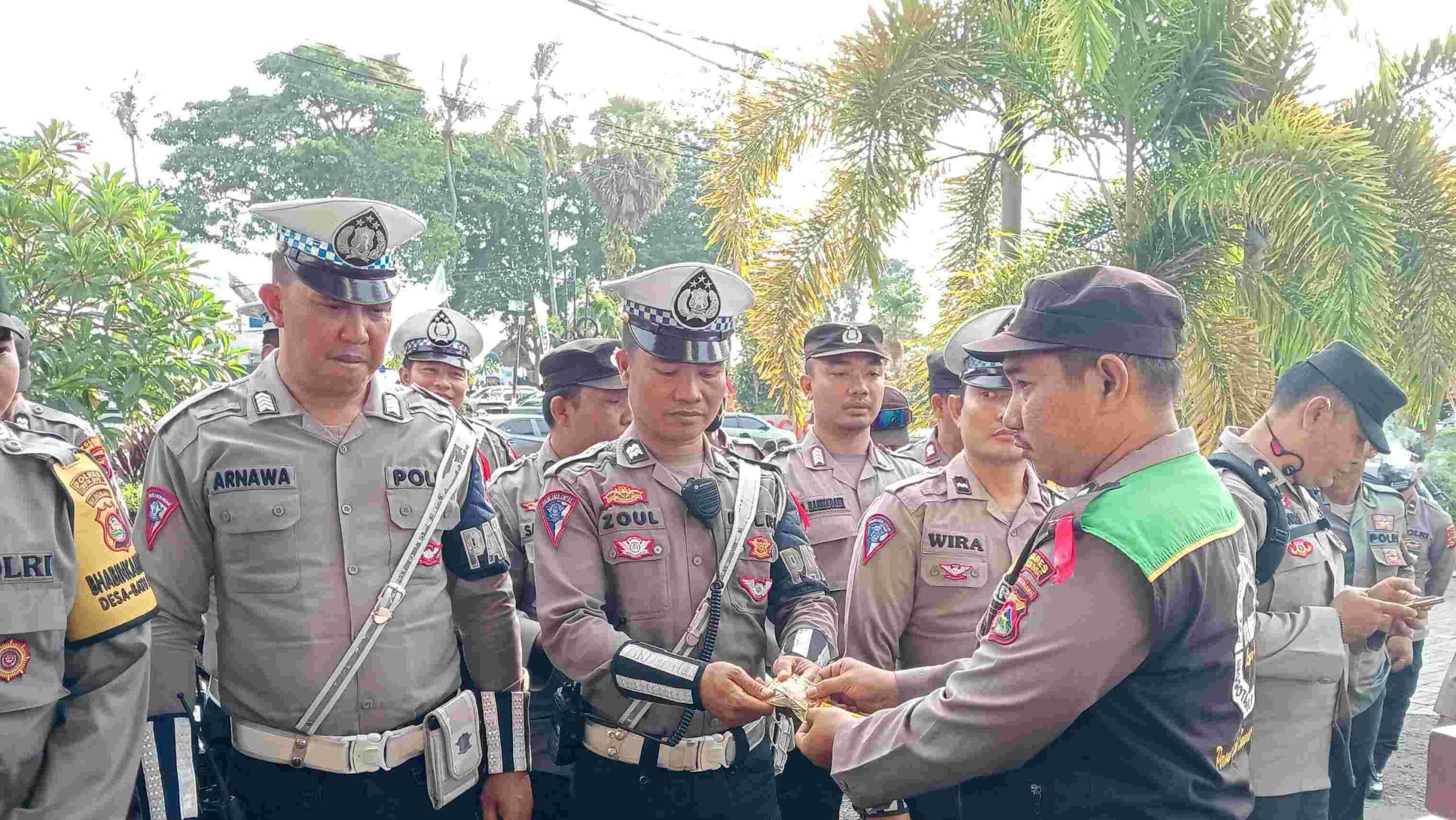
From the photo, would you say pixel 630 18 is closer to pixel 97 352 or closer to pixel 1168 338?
pixel 97 352

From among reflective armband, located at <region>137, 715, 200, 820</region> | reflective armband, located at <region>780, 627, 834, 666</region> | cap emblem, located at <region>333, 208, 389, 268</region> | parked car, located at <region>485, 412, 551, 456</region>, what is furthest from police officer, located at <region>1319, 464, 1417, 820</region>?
parked car, located at <region>485, 412, 551, 456</region>

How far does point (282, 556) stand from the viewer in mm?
2588

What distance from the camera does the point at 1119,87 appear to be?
320 inches

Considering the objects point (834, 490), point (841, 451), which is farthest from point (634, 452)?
point (841, 451)

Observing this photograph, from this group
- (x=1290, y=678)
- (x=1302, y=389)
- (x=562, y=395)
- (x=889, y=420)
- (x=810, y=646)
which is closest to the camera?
(x=810, y=646)

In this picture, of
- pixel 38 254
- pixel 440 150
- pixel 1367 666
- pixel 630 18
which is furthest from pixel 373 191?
pixel 1367 666

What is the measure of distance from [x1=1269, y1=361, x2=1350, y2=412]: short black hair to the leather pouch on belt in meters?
2.86

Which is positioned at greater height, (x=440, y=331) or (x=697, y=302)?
(x=440, y=331)

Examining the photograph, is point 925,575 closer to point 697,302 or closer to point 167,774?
point 697,302

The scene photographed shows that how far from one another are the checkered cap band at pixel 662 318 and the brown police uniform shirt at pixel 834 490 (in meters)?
1.43

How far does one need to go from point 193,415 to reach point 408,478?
1.77 feet

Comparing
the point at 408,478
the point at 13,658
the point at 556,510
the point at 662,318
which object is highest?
the point at 662,318

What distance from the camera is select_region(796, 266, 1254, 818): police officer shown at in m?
1.87

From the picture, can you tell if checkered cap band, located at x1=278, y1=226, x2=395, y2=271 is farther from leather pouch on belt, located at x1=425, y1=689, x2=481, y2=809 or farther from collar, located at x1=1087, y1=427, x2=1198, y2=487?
collar, located at x1=1087, y1=427, x2=1198, y2=487
